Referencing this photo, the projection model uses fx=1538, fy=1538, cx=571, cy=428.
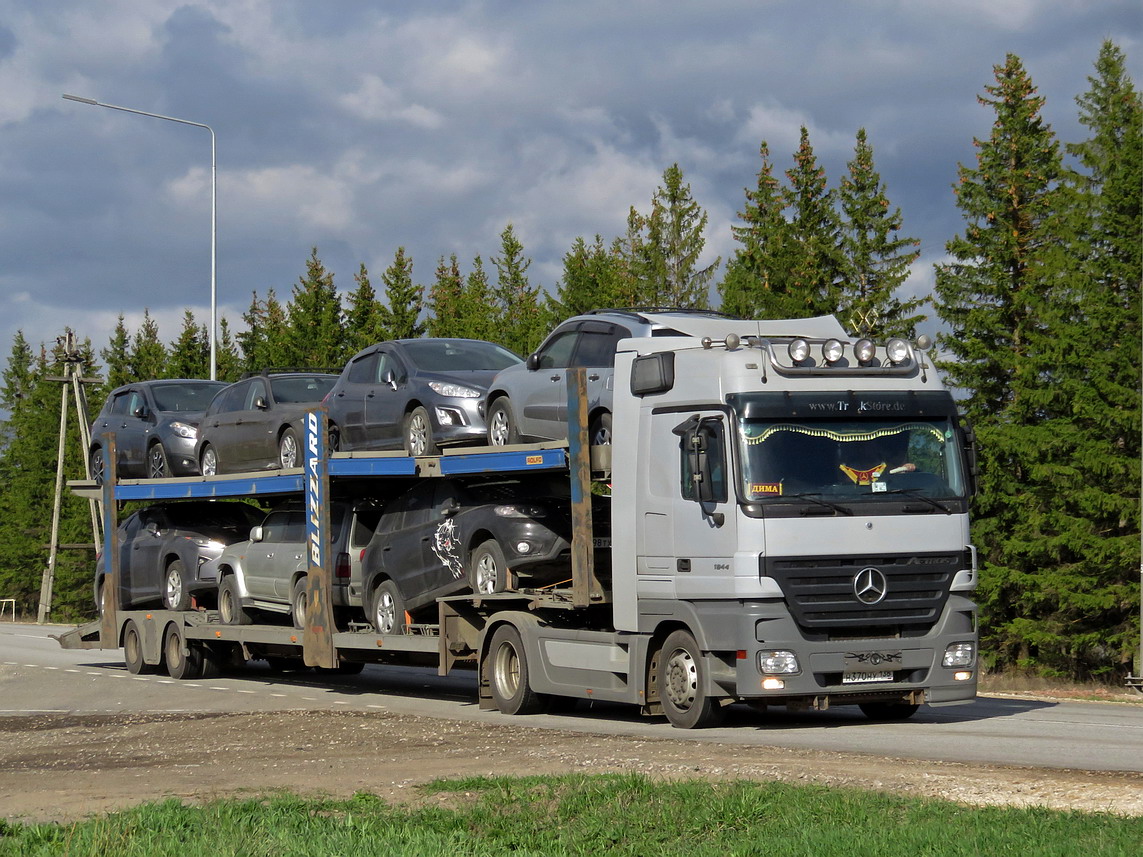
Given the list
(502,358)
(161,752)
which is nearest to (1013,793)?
(161,752)

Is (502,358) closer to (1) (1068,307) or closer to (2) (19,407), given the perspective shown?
(1) (1068,307)

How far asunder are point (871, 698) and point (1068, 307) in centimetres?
2714

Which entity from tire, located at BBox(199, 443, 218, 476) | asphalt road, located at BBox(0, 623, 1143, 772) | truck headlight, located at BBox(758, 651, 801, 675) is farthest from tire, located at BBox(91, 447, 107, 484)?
truck headlight, located at BBox(758, 651, 801, 675)

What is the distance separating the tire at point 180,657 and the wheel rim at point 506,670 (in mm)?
7518

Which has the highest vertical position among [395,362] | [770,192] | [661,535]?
[770,192]

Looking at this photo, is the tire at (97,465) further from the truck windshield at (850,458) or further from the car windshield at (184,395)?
the truck windshield at (850,458)

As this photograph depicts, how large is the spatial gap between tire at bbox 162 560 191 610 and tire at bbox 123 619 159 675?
26.9 inches

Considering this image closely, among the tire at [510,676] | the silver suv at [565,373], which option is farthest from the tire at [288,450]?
the tire at [510,676]

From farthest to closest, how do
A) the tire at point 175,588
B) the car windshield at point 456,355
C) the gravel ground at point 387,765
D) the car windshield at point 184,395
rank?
1. the car windshield at point 184,395
2. the tire at point 175,588
3. the car windshield at point 456,355
4. the gravel ground at point 387,765

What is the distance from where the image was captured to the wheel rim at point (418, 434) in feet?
53.5

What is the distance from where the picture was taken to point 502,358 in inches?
Answer: 677

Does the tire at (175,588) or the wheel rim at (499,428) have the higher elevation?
the wheel rim at (499,428)

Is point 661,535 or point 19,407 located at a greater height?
point 19,407

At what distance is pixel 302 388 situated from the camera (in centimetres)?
1995
